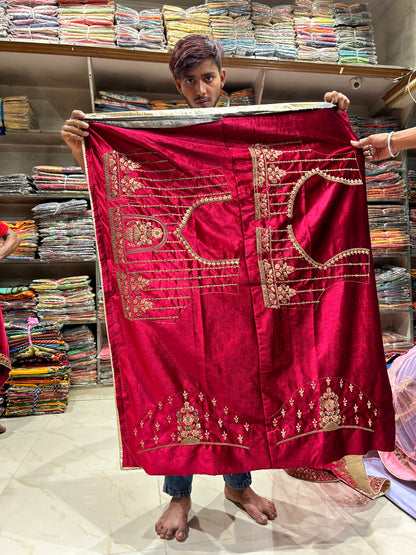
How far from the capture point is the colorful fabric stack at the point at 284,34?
3.17 m

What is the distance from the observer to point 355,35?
3307mm

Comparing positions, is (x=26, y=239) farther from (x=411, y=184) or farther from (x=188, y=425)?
(x=411, y=184)

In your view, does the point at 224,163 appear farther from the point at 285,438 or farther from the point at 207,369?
the point at 285,438

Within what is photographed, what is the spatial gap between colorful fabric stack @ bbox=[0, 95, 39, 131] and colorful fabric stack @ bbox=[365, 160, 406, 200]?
2.94 metres

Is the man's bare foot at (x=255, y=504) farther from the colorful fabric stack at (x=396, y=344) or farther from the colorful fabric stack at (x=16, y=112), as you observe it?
the colorful fabric stack at (x=16, y=112)

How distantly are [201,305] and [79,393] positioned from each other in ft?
7.19

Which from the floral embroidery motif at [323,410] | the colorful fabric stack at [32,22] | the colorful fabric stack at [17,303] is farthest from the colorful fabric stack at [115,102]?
the floral embroidery motif at [323,410]

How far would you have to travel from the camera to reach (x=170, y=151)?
1318 millimetres

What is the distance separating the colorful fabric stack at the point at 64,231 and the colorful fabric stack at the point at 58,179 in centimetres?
12

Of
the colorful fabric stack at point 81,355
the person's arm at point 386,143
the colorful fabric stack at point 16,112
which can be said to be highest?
the colorful fabric stack at point 16,112

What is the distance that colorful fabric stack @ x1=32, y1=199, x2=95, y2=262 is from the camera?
3160mm

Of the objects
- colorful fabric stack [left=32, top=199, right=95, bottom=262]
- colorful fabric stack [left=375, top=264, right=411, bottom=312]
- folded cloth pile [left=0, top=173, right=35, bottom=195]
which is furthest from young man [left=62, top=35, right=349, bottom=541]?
colorful fabric stack [left=375, top=264, right=411, bottom=312]

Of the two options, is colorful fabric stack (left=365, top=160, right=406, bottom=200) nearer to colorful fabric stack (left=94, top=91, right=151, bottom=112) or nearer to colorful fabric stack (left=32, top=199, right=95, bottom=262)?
colorful fabric stack (left=94, top=91, right=151, bottom=112)

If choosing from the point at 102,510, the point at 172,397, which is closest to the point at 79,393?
the point at 102,510
